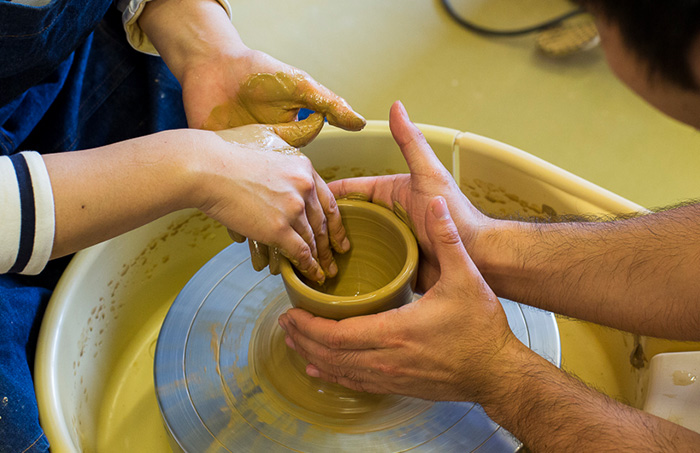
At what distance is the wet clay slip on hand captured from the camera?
1.11 meters

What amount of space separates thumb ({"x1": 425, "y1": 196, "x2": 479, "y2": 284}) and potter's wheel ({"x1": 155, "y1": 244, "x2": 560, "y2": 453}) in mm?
314

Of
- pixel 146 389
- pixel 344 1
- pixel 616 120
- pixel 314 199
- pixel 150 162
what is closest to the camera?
pixel 150 162

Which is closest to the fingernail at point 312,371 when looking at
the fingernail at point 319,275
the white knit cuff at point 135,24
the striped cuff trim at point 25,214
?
the fingernail at point 319,275

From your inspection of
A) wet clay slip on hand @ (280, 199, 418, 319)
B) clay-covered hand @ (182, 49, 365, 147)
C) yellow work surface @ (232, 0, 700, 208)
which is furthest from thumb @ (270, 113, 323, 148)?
yellow work surface @ (232, 0, 700, 208)

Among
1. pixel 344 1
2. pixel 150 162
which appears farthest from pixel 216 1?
pixel 344 1

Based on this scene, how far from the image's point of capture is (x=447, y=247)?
44.3 inches

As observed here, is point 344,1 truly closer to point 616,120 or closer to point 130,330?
point 616,120

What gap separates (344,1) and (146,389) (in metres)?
2.54

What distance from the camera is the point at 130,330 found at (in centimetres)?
166

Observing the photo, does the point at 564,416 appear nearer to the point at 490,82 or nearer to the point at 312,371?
the point at 312,371

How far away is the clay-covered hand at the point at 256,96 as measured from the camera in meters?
1.30

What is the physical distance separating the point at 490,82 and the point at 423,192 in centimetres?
183

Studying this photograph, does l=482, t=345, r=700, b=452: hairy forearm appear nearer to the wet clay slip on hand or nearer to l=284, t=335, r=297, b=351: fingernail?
the wet clay slip on hand

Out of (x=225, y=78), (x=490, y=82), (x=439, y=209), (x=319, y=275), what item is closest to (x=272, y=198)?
(x=319, y=275)
